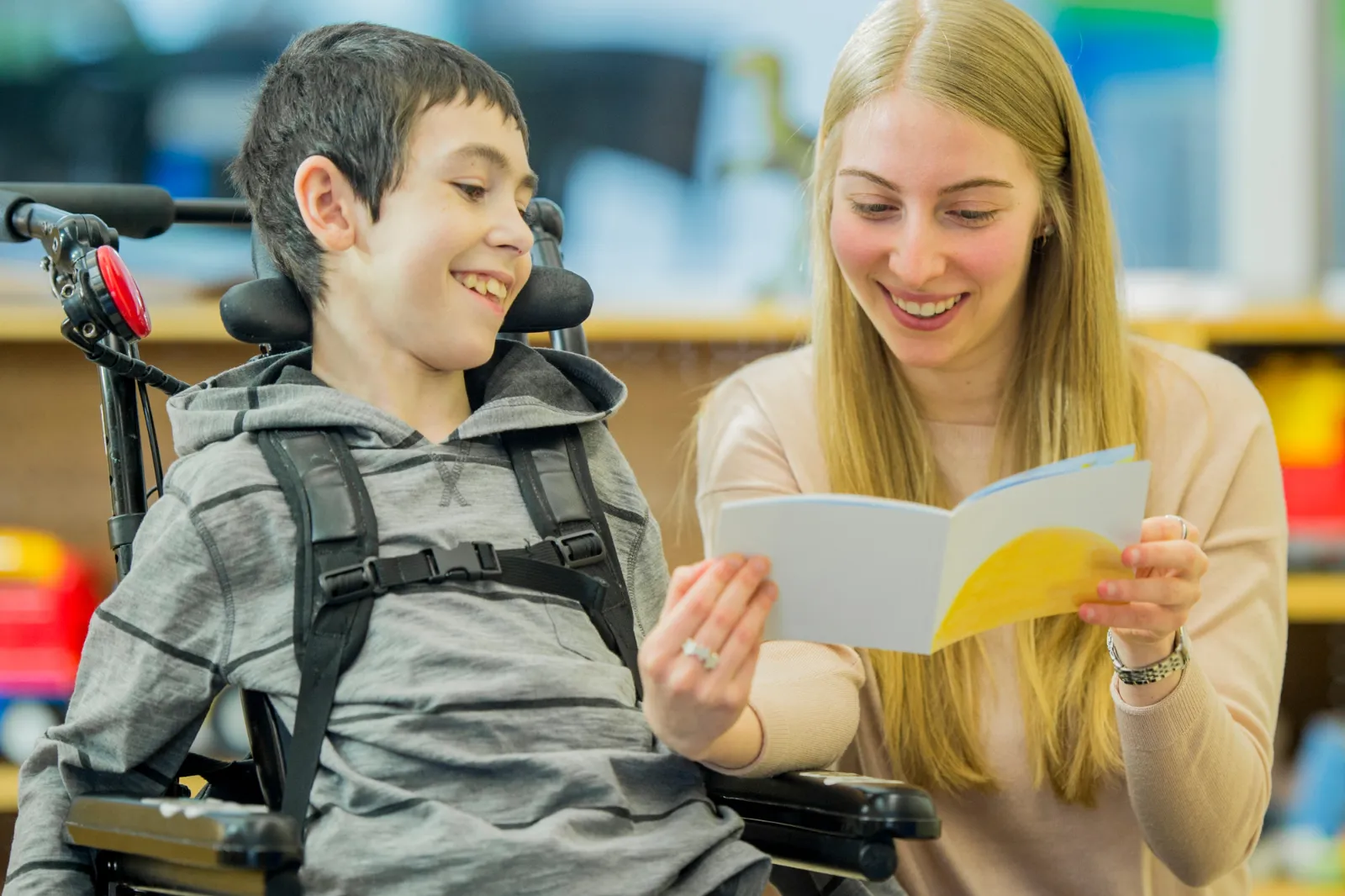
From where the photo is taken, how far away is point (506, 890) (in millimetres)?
962

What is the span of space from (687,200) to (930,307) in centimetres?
144

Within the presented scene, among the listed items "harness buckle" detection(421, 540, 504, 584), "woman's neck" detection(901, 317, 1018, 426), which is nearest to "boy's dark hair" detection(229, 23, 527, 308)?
"harness buckle" detection(421, 540, 504, 584)

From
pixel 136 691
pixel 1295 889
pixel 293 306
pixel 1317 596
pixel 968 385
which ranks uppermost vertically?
pixel 293 306

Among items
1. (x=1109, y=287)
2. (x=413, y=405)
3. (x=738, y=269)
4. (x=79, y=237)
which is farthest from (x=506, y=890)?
(x=738, y=269)

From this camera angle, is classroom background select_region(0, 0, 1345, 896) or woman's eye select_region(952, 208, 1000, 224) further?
classroom background select_region(0, 0, 1345, 896)

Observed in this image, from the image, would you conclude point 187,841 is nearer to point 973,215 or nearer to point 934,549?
point 934,549

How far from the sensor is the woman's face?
1246 mm

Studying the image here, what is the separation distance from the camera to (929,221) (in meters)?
1.25

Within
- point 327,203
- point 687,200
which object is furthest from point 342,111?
point 687,200

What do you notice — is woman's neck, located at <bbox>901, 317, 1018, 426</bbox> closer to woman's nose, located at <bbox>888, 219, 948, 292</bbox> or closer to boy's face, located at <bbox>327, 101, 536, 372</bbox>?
woman's nose, located at <bbox>888, 219, 948, 292</bbox>

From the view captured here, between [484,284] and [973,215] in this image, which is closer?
[484,284]

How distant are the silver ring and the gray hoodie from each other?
0.14m

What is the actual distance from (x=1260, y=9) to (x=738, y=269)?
1.06 metres

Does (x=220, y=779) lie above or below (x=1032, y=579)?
below
